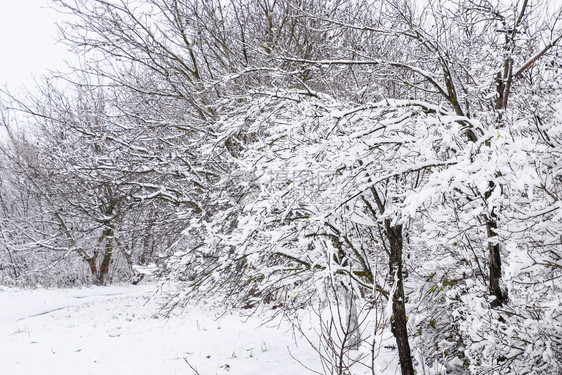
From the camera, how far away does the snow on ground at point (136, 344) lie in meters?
5.46

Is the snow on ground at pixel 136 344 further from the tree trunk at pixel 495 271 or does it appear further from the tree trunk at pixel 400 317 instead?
the tree trunk at pixel 495 271

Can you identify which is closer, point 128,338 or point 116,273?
point 128,338

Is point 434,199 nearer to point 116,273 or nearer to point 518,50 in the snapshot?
point 518,50

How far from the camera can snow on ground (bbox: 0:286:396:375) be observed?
5.46 meters

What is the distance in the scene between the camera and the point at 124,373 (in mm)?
5207

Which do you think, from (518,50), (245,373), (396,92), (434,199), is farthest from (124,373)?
(518,50)

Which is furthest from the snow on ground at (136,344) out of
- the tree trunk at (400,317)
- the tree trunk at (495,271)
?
the tree trunk at (495,271)

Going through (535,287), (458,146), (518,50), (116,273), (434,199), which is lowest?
(116,273)

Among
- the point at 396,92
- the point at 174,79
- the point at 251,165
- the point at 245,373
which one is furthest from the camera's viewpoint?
the point at 174,79

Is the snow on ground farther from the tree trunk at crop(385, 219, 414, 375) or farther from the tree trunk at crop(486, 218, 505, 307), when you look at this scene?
the tree trunk at crop(486, 218, 505, 307)

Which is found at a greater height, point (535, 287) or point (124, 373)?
point (535, 287)

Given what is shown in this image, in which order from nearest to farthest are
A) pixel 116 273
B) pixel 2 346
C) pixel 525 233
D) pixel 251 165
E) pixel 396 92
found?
pixel 525 233 < pixel 251 165 < pixel 396 92 < pixel 2 346 < pixel 116 273

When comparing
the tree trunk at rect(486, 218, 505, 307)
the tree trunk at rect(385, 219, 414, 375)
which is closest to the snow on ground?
the tree trunk at rect(385, 219, 414, 375)

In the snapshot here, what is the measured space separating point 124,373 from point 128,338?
1988 millimetres
